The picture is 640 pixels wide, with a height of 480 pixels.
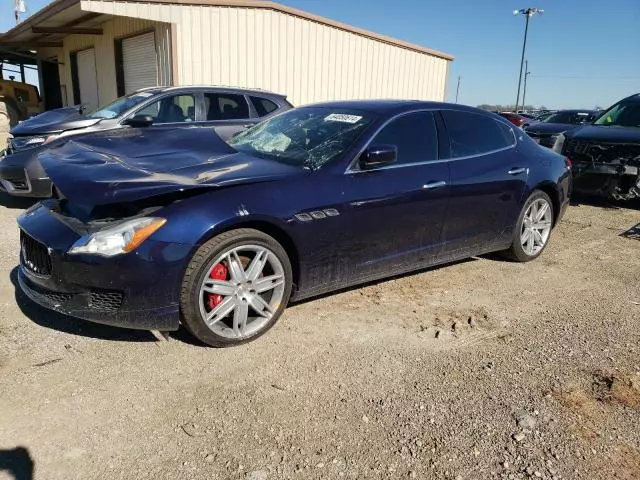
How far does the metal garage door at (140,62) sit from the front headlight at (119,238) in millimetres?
10022

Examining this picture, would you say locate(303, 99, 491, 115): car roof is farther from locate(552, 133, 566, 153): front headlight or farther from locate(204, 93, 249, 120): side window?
locate(552, 133, 566, 153): front headlight

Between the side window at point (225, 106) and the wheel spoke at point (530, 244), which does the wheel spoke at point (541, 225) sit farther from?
the side window at point (225, 106)

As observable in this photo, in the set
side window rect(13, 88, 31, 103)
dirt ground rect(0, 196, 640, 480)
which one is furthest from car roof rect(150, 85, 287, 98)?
side window rect(13, 88, 31, 103)

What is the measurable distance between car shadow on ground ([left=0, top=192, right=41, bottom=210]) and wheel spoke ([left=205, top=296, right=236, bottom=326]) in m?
5.00

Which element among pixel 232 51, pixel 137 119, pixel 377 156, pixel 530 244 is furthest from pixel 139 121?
pixel 232 51

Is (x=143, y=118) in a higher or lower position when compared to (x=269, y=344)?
higher

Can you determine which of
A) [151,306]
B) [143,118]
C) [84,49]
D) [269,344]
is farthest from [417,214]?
[84,49]

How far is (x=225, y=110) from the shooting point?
7508 millimetres

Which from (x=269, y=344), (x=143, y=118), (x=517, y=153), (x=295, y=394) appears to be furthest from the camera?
(x=143, y=118)

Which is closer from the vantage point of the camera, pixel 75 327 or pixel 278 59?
pixel 75 327

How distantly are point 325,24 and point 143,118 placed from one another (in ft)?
26.8

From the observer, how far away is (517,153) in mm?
4910

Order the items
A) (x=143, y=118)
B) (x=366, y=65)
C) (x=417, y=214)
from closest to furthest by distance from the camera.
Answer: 1. (x=417, y=214)
2. (x=143, y=118)
3. (x=366, y=65)

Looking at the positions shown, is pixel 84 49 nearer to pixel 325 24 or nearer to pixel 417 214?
pixel 325 24
